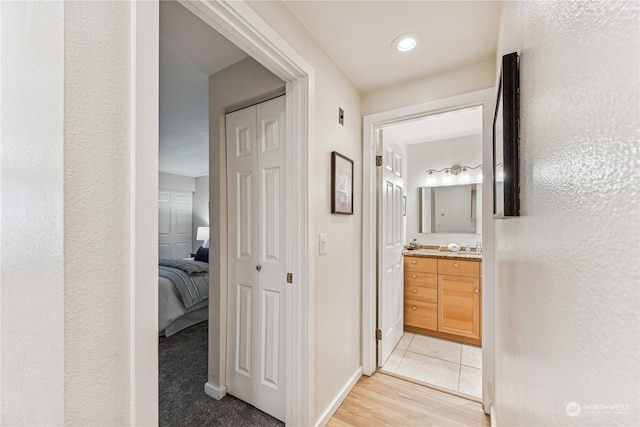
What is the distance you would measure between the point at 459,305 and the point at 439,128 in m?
2.03

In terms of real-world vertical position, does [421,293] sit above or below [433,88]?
below

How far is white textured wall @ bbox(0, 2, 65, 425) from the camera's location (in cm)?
66

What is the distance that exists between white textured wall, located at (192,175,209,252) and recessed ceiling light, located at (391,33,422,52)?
6260 millimetres

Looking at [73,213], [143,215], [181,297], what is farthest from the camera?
[181,297]

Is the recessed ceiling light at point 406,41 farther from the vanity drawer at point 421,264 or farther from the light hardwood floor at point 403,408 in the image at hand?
the light hardwood floor at point 403,408

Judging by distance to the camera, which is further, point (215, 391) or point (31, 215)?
point (215, 391)

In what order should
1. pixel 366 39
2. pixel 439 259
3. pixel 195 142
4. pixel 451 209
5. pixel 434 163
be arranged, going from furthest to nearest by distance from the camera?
pixel 195 142 → pixel 434 163 → pixel 451 209 → pixel 439 259 → pixel 366 39

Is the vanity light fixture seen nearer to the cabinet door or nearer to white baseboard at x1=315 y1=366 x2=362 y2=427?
the cabinet door

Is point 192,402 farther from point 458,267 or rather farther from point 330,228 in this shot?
point 458,267

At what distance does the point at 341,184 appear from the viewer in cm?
187

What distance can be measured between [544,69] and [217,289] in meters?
2.01

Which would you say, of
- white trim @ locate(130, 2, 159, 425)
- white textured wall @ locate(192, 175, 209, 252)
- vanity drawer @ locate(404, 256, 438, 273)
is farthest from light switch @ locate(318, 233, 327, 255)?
white textured wall @ locate(192, 175, 209, 252)

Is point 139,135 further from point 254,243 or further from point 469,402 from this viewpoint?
point 469,402

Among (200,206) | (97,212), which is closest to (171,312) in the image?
(97,212)
